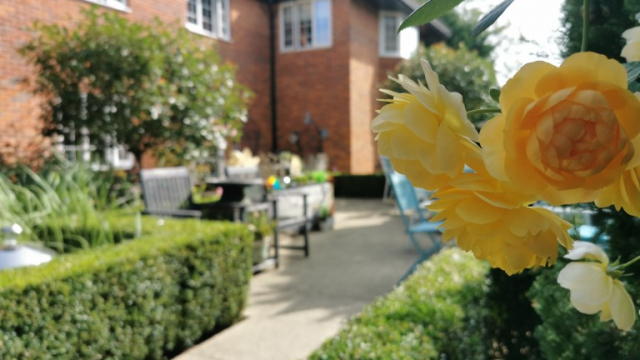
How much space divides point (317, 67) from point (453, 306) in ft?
42.8

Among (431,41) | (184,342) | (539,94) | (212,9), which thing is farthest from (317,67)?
(539,94)

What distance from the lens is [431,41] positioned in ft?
63.8

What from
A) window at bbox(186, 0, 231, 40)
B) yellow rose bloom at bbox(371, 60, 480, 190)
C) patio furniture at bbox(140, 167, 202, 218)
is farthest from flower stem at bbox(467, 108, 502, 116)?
window at bbox(186, 0, 231, 40)

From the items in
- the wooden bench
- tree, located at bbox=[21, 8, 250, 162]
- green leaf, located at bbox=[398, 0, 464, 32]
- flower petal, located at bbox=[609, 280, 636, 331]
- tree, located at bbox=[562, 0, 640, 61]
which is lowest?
the wooden bench

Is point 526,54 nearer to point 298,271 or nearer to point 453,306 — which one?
point 453,306

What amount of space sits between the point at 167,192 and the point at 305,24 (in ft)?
35.1

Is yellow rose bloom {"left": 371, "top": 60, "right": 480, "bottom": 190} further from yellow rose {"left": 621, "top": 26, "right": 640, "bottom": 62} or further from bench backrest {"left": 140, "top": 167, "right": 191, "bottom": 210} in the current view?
bench backrest {"left": 140, "top": 167, "right": 191, "bottom": 210}

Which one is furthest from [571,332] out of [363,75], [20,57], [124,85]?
[363,75]

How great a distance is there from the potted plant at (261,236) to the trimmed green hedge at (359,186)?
8.16 meters

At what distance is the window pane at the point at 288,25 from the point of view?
15.5 meters

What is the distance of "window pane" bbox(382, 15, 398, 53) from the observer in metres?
16.5

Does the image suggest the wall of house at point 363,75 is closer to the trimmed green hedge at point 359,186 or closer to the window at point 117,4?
the trimmed green hedge at point 359,186

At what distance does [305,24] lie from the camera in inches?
608

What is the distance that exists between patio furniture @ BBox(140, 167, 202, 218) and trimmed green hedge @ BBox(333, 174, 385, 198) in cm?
825
